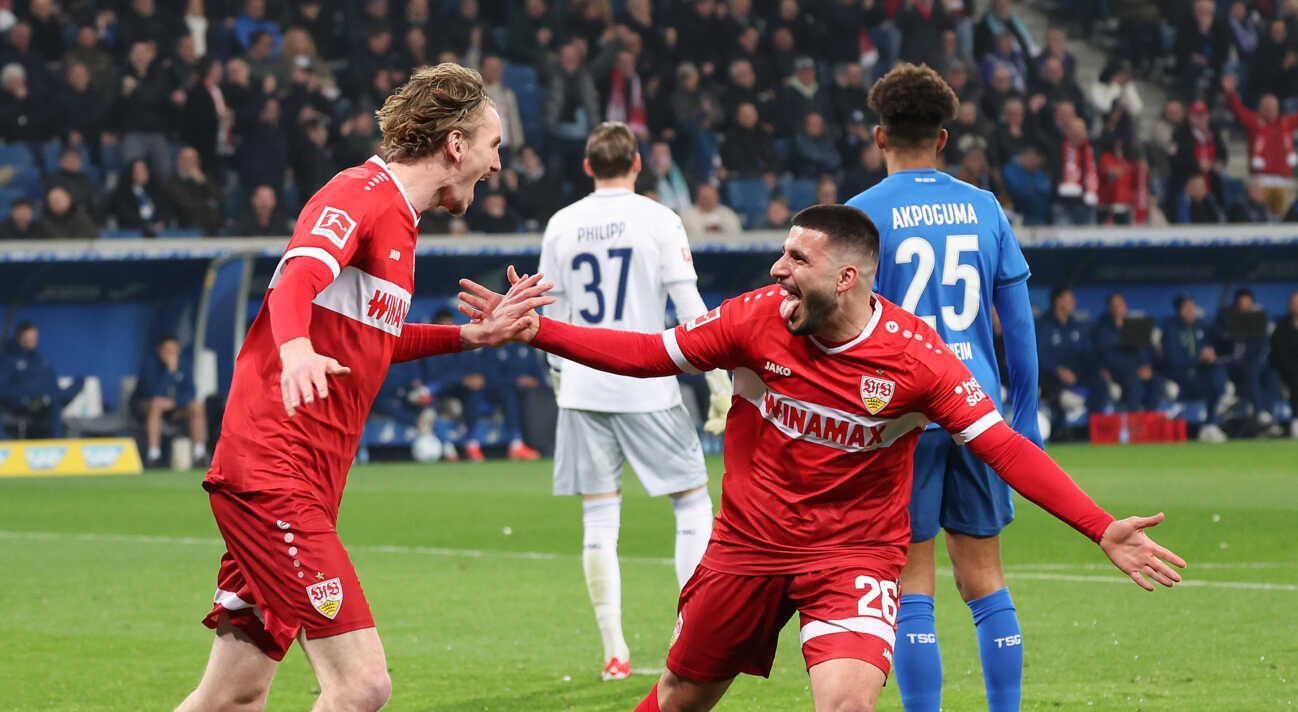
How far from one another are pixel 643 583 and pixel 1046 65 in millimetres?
17137

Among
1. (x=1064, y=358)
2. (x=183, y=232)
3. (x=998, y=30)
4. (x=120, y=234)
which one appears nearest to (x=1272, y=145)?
(x=998, y=30)

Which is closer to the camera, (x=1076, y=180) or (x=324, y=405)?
(x=324, y=405)

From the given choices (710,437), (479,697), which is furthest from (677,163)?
(479,697)

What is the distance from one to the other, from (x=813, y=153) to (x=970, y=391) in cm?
1864

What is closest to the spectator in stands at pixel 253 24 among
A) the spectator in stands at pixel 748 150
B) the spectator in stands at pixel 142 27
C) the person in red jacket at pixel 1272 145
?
the spectator in stands at pixel 142 27

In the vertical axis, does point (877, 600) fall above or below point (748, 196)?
above

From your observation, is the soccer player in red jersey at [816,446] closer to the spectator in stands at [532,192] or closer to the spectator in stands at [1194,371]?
the spectator in stands at [532,192]

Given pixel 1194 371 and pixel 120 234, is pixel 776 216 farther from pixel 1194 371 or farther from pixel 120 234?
pixel 120 234

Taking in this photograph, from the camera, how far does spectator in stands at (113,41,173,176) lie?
20.1 metres

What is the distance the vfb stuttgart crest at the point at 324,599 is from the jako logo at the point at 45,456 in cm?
1611

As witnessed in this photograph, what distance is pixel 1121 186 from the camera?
23.3 metres

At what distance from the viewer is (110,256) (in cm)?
1911

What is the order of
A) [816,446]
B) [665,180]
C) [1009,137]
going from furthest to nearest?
[1009,137] < [665,180] < [816,446]

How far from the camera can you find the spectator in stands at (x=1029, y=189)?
2298 cm
